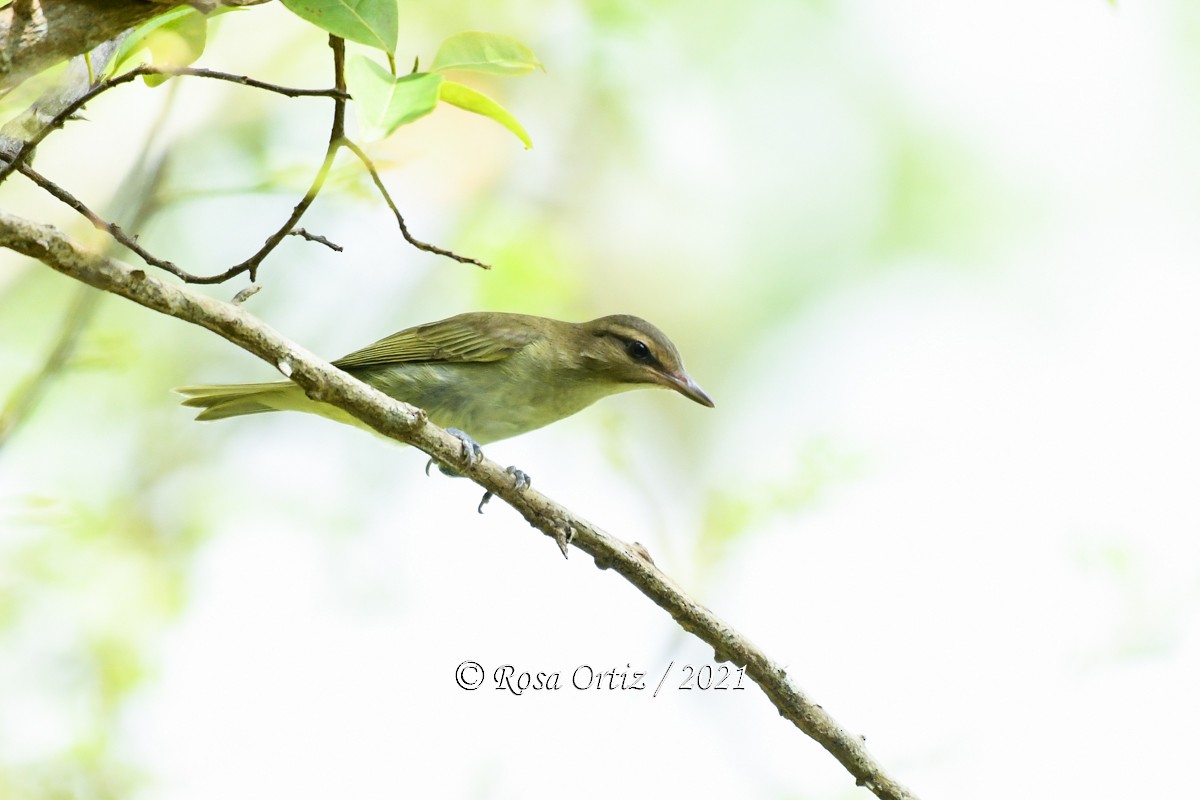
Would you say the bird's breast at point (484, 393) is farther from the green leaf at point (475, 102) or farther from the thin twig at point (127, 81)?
the green leaf at point (475, 102)

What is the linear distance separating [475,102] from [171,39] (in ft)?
2.16

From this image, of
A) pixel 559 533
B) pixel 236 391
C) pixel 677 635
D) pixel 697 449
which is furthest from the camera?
pixel 697 449

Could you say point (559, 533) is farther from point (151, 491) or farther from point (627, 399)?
point (627, 399)

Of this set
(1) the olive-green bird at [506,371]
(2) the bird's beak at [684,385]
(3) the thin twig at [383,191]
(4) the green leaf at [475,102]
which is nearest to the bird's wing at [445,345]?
(1) the olive-green bird at [506,371]

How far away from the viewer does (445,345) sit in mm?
5719

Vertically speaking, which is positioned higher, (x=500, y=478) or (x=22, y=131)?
(x=500, y=478)

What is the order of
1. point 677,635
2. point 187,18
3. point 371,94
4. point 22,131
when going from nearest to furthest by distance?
point 371,94
point 187,18
point 22,131
point 677,635

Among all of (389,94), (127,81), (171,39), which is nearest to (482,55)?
(389,94)

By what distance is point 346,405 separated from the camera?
3.18m

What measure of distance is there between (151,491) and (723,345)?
4990 millimetres

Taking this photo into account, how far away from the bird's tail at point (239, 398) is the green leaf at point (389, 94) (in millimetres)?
3361

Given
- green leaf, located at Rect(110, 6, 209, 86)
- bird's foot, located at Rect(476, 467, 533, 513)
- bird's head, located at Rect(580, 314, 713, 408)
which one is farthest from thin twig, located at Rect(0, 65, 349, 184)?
bird's head, located at Rect(580, 314, 713, 408)

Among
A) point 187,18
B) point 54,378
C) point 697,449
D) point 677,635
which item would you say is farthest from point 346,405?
point 697,449

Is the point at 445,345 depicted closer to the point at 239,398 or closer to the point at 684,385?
the point at 239,398
